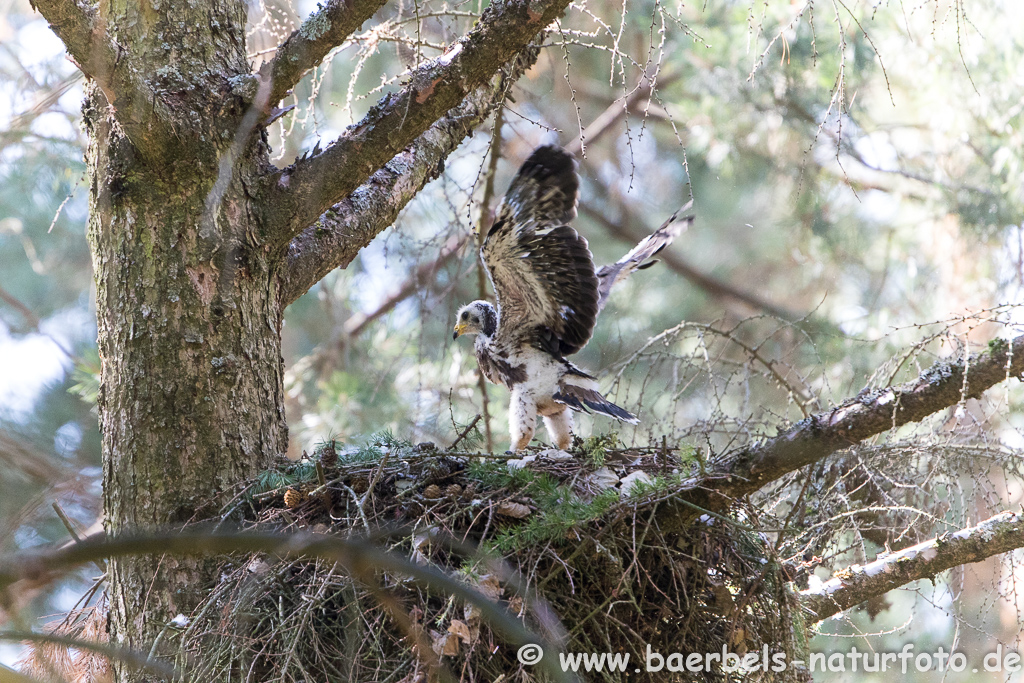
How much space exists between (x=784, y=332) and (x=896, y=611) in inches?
116

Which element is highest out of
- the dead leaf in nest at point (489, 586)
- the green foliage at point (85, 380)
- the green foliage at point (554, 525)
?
the green foliage at point (85, 380)

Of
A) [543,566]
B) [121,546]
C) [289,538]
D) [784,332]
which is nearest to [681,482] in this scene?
[543,566]

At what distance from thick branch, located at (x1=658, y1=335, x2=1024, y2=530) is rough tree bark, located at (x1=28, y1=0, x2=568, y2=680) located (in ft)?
4.34

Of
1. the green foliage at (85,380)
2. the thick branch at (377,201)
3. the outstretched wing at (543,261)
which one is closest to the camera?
the thick branch at (377,201)

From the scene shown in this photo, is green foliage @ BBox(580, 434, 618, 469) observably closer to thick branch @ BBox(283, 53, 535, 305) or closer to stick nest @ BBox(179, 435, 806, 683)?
stick nest @ BBox(179, 435, 806, 683)

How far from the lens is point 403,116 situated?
2.66 m

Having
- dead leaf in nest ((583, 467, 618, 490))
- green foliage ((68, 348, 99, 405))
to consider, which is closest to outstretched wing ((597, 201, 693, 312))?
dead leaf in nest ((583, 467, 618, 490))

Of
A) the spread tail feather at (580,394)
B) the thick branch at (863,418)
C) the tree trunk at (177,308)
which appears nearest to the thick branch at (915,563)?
the thick branch at (863,418)

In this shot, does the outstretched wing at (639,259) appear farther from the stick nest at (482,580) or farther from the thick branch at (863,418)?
the thick branch at (863,418)

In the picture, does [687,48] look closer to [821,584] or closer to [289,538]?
[821,584]

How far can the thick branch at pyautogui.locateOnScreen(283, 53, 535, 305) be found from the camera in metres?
3.00

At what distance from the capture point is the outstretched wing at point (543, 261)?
333 cm

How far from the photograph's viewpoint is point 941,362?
2311mm

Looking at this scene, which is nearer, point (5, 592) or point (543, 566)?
point (5, 592)
